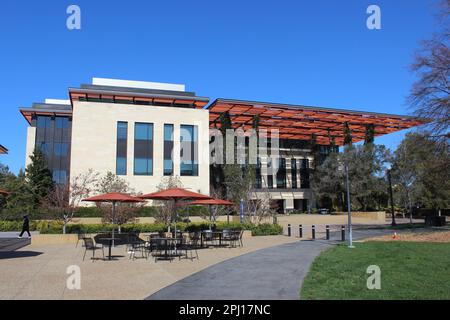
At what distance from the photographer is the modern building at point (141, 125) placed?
135 feet

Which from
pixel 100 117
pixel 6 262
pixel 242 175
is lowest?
pixel 6 262

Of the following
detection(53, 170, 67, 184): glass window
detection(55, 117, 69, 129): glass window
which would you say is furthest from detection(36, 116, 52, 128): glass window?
detection(53, 170, 67, 184): glass window

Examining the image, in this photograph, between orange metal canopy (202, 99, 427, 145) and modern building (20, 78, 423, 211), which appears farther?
orange metal canopy (202, 99, 427, 145)

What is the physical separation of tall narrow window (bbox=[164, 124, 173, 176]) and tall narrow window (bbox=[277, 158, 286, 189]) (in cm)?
2566

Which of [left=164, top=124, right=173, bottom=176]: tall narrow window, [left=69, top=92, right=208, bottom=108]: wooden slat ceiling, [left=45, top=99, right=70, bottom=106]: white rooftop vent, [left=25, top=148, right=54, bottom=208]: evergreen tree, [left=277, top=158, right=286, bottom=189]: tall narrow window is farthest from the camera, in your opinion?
[left=277, top=158, right=286, bottom=189]: tall narrow window

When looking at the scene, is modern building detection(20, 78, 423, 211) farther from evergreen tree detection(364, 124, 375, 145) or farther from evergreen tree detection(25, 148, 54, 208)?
evergreen tree detection(25, 148, 54, 208)

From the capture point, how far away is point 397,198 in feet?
145

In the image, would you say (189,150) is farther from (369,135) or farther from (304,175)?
(304,175)

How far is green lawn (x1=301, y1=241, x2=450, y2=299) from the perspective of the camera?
812 cm

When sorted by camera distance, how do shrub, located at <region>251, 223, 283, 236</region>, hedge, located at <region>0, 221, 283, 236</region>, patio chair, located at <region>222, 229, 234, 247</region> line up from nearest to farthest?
patio chair, located at <region>222, 229, 234, 247</region>
hedge, located at <region>0, 221, 283, 236</region>
shrub, located at <region>251, 223, 283, 236</region>

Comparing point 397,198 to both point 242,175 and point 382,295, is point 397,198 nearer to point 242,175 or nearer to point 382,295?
point 242,175

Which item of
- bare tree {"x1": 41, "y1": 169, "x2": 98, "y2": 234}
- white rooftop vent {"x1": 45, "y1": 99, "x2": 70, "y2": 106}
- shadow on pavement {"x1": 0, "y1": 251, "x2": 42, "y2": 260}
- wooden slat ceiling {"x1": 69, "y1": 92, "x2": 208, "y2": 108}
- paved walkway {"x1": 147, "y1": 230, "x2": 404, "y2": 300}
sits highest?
white rooftop vent {"x1": 45, "y1": 99, "x2": 70, "y2": 106}
